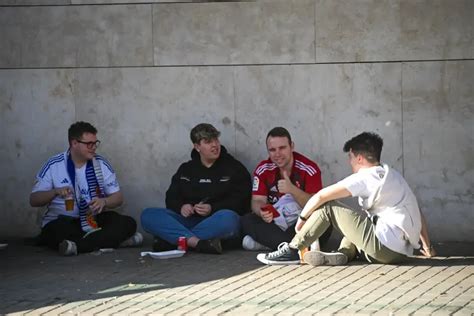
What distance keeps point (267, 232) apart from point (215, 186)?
0.79m

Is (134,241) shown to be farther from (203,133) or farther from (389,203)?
(389,203)

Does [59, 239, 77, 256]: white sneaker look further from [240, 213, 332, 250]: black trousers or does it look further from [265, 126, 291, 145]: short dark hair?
[265, 126, 291, 145]: short dark hair

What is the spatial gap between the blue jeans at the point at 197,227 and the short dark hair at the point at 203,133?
2.29ft

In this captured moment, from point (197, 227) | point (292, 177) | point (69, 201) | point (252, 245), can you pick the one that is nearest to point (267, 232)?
point (252, 245)

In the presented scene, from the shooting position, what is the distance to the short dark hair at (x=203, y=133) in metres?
9.52

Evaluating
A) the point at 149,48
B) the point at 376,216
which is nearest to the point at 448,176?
the point at 376,216

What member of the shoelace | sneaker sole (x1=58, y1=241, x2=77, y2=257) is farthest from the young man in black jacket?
the shoelace

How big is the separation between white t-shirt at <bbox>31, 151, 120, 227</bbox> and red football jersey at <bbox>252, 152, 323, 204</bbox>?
143 centimetres

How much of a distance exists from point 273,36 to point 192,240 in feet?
6.94

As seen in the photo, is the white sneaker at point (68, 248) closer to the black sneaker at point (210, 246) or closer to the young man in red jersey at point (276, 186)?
the black sneaker at point (210, 246)

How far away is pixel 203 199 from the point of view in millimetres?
9609

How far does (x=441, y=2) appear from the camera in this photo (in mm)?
9562

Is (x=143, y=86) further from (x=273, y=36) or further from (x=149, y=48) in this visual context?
(x=273, y=36)

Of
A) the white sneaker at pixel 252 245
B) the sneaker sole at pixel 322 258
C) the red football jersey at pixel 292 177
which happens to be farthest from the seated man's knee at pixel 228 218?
the sneaker sole at pixel 322 258
